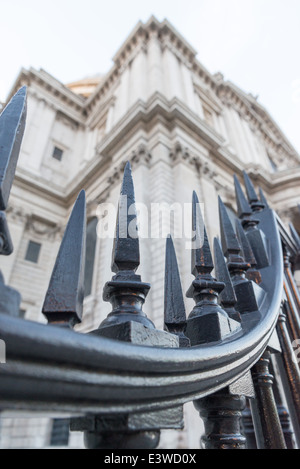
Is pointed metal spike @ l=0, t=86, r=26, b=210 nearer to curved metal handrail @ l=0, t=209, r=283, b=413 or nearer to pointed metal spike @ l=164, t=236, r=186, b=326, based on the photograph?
curved metal handrail @ l=0, t=209, r=283, b=413

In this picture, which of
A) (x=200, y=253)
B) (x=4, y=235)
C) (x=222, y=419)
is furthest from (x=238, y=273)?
(x=4, y=235)

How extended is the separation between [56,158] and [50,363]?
16764 millimetres

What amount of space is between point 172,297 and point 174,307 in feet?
0.12

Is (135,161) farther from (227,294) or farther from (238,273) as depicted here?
(227,294)

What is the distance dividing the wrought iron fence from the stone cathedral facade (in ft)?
16.5

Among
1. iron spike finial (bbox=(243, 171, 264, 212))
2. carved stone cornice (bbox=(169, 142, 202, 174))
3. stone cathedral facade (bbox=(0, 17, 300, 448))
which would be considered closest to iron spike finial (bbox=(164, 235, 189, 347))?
iron spike finial (bbox=(243, 171, 264, 212))

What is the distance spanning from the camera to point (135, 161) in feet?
30.2

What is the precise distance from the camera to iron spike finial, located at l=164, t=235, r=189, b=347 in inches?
33.6

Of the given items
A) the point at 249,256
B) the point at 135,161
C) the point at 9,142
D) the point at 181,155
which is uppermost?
the point at 135,161
